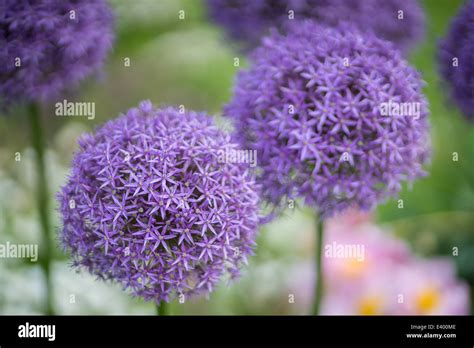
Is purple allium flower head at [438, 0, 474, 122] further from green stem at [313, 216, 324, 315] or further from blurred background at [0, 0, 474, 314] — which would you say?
green stem at [313, 216, 324, 315]

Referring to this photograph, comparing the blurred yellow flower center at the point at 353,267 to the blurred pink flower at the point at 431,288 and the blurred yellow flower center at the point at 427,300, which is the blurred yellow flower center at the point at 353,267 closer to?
the blurred pink flower at the point at 431,288

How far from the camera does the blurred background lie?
2.63 m

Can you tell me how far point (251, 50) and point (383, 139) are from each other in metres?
0.72

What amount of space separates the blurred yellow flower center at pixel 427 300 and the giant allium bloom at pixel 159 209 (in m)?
1.05

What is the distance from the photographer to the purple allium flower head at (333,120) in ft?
7.08

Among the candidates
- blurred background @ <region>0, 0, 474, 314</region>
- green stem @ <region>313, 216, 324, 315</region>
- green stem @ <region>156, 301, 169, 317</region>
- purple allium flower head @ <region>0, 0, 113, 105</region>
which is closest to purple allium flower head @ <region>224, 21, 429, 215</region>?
green stem @ <region>313, 216, 324, 315</region>

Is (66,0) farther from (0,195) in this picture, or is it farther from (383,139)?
(383,139)

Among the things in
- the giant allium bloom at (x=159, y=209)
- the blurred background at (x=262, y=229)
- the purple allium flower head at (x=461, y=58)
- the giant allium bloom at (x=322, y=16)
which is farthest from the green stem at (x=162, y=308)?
the purple allium flower head at (x=461, y=58)

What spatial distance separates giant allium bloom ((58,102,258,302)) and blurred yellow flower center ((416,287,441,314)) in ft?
3.44

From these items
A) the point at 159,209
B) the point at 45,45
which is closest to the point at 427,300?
the point at 159,209

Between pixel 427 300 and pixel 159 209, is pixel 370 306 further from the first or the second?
pixel 159 209

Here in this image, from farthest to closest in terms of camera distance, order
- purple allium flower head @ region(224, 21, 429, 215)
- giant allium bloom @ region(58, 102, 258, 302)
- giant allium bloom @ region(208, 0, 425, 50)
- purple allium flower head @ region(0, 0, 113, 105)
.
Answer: giant allium bloom @ region(208, 0, 425, 50) < purple allium flower head @ region(0, 0, 113, 105) < purple allium flower head @ region(224, 21, 429, 215) < giant allium bloom @ region(58, 102, 258, 302)

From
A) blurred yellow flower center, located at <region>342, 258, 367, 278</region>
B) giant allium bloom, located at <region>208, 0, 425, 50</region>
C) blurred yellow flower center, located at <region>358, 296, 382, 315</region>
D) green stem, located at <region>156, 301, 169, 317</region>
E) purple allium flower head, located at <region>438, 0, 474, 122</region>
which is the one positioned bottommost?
blurred yellow flower center, located at <region>358, 296, 382, 315</region>
